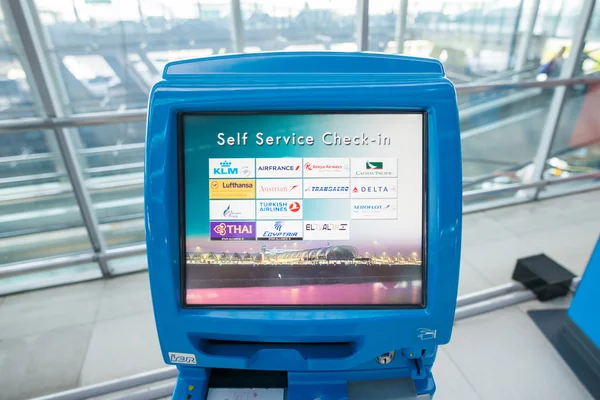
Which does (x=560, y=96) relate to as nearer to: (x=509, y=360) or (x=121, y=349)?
(x=509, y=360)

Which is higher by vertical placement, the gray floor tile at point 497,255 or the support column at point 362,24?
the support column at point 362,24

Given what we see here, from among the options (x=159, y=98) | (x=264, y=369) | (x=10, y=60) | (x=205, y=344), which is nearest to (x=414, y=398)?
(x=264, y=369)

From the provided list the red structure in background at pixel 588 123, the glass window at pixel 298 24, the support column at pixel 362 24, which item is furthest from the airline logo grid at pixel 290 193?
the red structure in background at pixel 588 123

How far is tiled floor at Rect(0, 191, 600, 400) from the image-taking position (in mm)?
1671

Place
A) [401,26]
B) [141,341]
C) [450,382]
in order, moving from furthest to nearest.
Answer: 1. [401,26]
2. [141,341]
3. [450,382]

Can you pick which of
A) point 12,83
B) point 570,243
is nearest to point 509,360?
point 570,243

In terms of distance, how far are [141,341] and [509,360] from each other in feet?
5.70

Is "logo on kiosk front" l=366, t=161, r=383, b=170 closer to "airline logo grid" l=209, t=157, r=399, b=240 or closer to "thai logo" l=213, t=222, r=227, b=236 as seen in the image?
"airline logo grid" l=209, t=157, r=399, b=240

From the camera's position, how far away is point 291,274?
78 cm

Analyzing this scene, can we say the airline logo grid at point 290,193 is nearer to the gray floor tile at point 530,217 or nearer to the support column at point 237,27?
the support column at point 237,27

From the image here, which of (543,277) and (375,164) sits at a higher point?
(375,164)

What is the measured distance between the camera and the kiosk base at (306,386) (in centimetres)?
82

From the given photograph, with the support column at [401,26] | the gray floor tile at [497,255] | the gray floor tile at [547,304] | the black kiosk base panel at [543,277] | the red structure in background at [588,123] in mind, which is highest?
the support column at [401,26]

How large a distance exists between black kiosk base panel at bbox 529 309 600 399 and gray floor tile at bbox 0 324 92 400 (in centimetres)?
221
